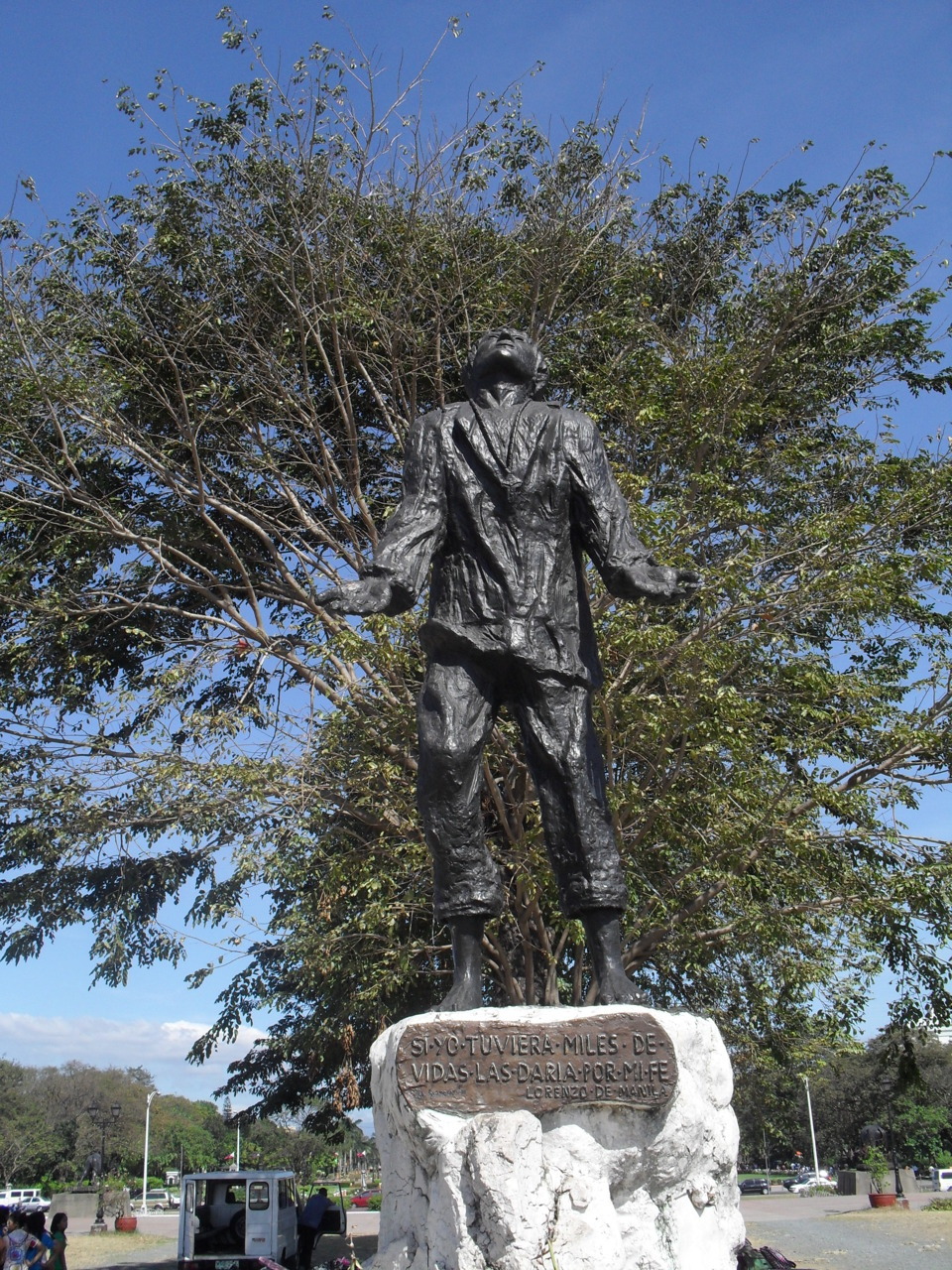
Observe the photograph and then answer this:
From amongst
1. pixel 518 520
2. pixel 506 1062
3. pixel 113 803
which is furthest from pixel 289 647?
pixel 506 1062

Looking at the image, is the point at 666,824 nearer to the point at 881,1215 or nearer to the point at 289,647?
the point at 289,647

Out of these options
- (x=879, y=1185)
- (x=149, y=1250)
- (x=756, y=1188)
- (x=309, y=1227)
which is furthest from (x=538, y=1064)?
(x=756, y=1188)

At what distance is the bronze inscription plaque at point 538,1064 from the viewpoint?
334cm

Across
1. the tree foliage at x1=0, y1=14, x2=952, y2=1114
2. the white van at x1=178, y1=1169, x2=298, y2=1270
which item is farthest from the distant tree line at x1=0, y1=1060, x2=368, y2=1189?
the tree foliage at x1=0, y1=14, x2=952, y2=1114

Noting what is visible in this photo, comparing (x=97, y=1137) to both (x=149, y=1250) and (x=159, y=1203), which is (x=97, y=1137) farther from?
(x=149, y=1250)

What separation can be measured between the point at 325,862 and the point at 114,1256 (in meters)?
12.4

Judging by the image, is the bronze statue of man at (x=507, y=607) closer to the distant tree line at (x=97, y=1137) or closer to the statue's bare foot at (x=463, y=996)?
the statue's bare foot at (x=463, y=996)

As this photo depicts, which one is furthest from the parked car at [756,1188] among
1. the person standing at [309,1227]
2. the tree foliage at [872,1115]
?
the person standing at [309,1227]

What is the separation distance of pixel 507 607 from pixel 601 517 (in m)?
0.51

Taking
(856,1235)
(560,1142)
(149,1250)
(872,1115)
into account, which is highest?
(560,1142)

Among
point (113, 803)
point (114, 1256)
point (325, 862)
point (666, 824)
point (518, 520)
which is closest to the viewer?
point (518, 520)

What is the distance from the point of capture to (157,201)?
12289mm

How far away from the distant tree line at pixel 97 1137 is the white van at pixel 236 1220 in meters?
22.8

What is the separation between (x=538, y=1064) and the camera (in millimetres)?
3395
